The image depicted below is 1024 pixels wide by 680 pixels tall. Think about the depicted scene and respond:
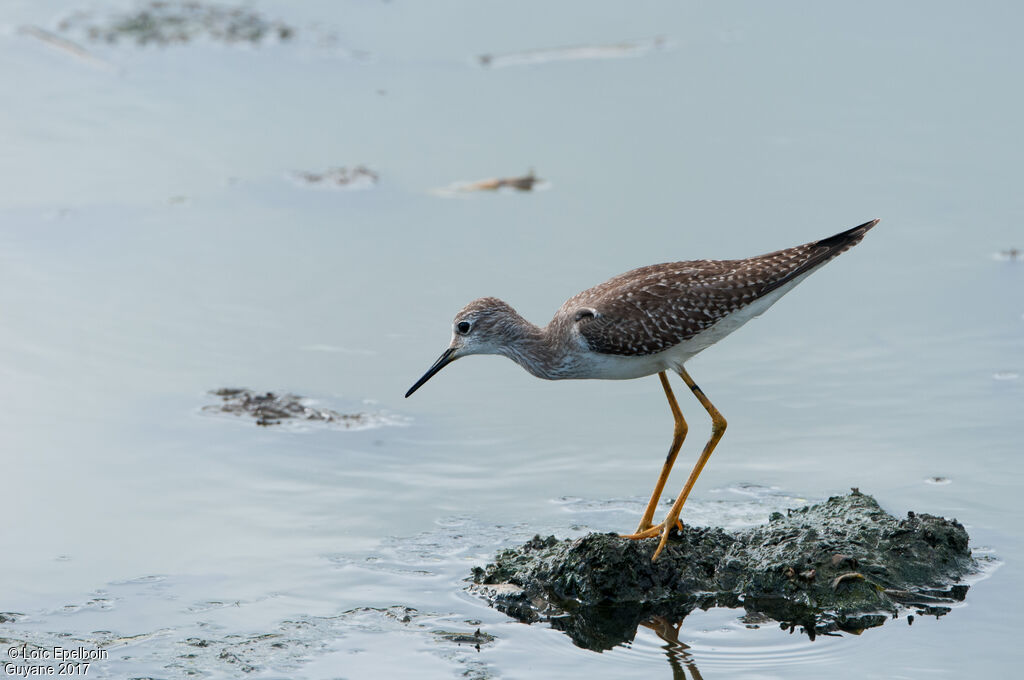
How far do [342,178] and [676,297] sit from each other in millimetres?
5634

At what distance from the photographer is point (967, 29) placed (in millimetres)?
15922

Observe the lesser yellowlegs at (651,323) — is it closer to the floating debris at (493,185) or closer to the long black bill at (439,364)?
the long black bill at (439,364)

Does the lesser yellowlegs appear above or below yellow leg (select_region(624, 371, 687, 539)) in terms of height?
above

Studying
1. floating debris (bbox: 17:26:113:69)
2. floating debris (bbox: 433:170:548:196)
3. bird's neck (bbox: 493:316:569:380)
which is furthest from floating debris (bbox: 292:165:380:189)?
bird's neck (bbox: 493:316:569:380)

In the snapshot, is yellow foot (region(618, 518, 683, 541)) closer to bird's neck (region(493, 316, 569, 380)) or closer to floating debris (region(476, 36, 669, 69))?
bird's neck (region(493, 316, 569, 380))

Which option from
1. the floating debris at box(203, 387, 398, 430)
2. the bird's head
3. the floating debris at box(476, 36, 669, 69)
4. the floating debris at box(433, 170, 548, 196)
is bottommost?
the floating debris at box(203, 387, 398, 430)

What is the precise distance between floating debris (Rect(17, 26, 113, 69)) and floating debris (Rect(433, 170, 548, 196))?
16.2 feet

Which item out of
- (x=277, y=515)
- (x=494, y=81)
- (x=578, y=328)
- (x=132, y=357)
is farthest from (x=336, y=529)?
(x=494, y=81)

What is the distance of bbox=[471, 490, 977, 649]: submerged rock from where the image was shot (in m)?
8.04

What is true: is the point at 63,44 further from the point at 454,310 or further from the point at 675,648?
the point at 675,648

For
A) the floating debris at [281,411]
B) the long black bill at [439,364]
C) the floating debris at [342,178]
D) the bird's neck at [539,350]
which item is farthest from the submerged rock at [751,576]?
the floating debris at [342,178]

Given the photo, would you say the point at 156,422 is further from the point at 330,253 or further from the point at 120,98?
the point at 120,98

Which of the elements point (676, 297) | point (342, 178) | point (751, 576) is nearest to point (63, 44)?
point (342, 178)

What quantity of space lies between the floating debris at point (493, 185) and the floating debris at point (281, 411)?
11.7 ft
